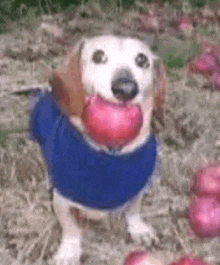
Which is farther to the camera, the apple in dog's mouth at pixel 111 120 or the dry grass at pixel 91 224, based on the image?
the dry grass at pixel 91 224

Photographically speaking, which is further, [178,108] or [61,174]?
[178,108]

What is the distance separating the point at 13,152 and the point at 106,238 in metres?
0.60

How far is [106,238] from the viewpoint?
1.82 meters

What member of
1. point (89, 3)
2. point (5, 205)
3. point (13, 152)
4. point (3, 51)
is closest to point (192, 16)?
point (89, 3)

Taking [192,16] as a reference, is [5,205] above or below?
above

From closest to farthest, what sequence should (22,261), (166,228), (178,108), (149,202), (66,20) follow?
(22,261) → (166,228) → (149,202) → (178,108) → (66,20)

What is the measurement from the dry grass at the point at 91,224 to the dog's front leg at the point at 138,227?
3 cm

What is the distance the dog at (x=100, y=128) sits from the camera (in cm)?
143

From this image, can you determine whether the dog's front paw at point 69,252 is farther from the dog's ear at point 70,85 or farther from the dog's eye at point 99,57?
the dog's eye at point 99,57

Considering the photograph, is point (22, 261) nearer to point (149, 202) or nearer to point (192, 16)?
point (149, 202)

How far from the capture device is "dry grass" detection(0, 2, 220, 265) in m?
1.77

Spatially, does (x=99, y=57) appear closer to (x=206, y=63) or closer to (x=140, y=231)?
(x=140, y=231)

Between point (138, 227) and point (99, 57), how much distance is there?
0.63 metres

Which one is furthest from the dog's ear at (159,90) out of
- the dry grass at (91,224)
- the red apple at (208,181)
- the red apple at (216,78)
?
the red apple at (216,78)
